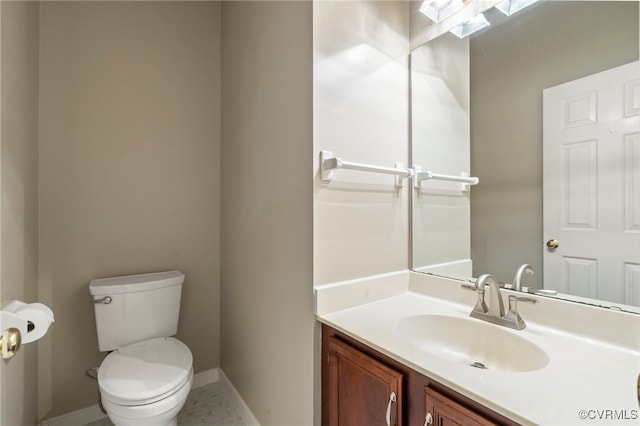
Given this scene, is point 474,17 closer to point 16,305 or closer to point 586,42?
point 586,42

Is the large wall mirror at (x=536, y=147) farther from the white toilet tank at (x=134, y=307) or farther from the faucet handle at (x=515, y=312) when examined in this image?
the white toilet tank at (x=134, y=307)

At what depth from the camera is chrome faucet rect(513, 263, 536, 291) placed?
111cm

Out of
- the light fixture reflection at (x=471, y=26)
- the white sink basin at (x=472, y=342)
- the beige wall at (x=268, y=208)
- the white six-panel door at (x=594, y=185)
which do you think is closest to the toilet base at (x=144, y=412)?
the beige wall at (x=268, y=208)

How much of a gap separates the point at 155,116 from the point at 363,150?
1.38 m

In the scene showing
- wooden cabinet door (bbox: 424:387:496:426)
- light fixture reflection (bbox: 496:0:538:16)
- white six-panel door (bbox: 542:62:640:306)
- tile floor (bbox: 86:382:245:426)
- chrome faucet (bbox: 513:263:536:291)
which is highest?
light fixture reflection (bbox: 496:0:538:16)

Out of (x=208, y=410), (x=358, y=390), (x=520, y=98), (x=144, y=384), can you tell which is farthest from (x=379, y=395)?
(x=208, y=410)

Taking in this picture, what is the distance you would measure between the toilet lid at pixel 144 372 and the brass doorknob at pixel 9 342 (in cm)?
61

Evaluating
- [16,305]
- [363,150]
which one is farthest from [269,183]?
[16,305]

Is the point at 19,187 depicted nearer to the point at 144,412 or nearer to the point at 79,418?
the point at 144,412

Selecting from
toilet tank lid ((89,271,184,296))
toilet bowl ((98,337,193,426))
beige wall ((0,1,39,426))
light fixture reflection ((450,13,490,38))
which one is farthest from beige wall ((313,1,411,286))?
beige wall ((0,1,39,426))

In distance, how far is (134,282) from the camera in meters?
1.61

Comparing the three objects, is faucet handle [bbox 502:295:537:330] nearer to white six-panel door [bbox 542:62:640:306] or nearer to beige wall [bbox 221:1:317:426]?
white six-panel door [bbox 542:62:640:306]

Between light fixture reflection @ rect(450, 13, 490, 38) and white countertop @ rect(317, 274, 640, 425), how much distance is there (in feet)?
4.11

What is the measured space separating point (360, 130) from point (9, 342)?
130 cm
